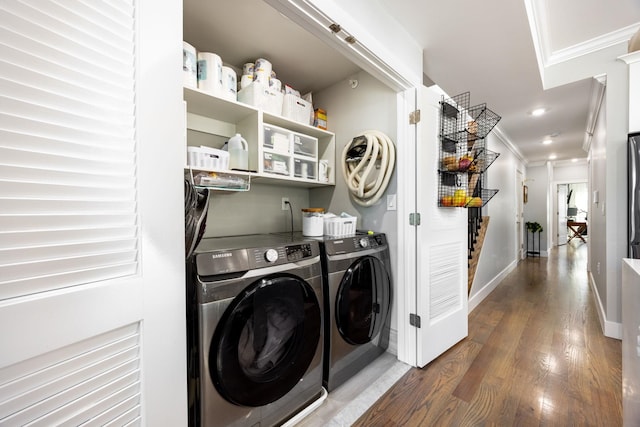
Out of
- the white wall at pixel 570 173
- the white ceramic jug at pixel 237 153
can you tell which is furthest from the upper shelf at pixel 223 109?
the white wall at pixel 570 173

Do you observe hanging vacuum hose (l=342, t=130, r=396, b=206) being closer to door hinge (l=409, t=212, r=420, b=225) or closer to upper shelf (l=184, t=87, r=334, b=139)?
door hinge (l=409, t=212, r=420, b=225)

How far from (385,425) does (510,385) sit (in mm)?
926

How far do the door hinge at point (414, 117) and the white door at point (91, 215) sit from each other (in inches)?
59.9

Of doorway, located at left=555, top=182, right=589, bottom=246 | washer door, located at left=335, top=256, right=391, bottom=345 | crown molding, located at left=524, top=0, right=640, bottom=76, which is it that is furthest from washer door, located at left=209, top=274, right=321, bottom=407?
doorway, located at left=555, top=182, right=589, bottom=246

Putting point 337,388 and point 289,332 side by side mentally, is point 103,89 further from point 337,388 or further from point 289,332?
point 337,388

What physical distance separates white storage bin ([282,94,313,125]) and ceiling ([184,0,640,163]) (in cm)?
30

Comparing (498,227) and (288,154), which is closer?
(288,154)

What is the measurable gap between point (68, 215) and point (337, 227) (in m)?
1.40

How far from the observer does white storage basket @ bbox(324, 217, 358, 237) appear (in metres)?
1.79

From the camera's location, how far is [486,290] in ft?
11.1

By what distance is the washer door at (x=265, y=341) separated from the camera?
108cm

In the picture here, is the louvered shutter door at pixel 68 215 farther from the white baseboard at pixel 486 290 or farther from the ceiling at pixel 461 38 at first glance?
the white baseboard at pixel 486 290

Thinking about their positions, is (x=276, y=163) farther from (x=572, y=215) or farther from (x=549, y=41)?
(x=572, y=215)

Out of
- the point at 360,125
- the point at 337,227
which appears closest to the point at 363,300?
the point at 337,227
